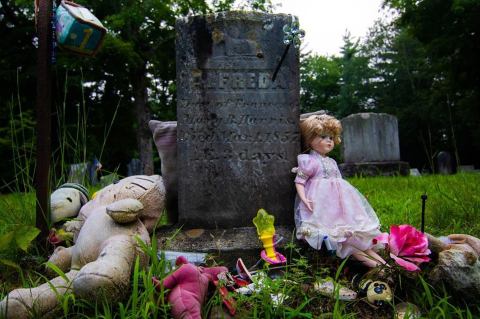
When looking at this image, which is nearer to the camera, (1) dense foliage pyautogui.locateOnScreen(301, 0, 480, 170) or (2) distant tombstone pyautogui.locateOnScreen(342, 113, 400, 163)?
(2) distant tombstone pyautogui.locateOnScreen(342, 113, 400, 163)

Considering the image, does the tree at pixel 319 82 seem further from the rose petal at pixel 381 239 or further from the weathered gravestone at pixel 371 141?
the rose petal at pixel 381 239

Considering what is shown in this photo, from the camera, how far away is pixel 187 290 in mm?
2000

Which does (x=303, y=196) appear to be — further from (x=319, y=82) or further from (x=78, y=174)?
(x=319, y=82)

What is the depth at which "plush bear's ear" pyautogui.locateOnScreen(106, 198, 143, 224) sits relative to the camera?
7.84 feet

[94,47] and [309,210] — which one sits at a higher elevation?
[94,47]

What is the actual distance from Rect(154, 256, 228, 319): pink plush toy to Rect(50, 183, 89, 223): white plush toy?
1438 mm

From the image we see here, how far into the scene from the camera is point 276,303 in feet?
6.86

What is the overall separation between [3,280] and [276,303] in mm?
1629

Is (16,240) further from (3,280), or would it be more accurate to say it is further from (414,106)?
(414,106)

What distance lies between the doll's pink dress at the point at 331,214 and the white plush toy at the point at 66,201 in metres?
1.59

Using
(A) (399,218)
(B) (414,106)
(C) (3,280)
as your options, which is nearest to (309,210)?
(A) (399,218)

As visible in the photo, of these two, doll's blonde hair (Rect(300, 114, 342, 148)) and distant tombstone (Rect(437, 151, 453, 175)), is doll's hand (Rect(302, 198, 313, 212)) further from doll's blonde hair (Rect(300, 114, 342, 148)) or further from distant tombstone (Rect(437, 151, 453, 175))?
distant tombstone (Rect(437, 151, 453, 175))

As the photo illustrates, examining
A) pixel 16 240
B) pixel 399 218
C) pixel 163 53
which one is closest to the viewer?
pixel 16 240

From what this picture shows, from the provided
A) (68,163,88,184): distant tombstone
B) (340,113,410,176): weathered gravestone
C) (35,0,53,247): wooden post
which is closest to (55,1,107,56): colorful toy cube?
(35,0,53,247): wooden post
